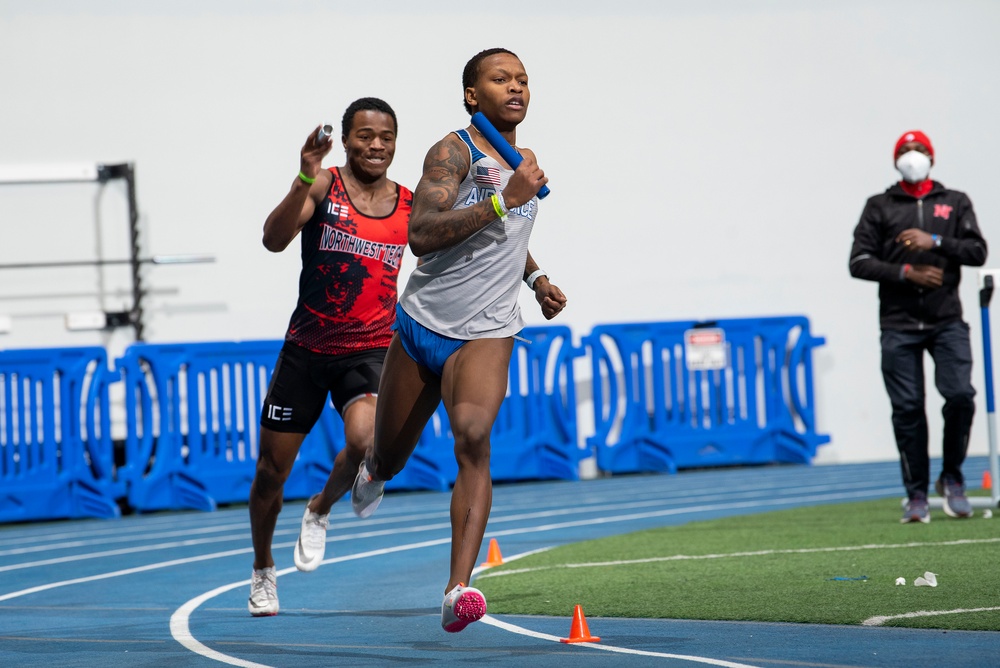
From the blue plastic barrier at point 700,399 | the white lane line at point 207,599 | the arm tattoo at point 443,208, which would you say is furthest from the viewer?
the blue plastic barrier at point 700,399

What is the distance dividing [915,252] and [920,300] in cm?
32

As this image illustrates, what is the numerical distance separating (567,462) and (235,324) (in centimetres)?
402

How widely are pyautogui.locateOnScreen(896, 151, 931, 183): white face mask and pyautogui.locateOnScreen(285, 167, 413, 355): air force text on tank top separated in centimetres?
369

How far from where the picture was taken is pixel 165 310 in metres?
15.5

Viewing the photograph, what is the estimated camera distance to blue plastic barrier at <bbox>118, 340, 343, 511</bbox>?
1338 cm

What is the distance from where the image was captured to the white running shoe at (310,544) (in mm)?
6398

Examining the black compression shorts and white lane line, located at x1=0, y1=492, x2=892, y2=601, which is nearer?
the black compression shorts

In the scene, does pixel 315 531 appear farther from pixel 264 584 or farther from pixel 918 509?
pixel 918 509

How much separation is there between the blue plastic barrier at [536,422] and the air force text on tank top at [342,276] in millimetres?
8112

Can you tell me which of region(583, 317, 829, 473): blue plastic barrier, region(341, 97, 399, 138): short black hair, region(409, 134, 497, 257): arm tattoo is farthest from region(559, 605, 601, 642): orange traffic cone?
region(583, 317, 829, 473): blue plastic barrier

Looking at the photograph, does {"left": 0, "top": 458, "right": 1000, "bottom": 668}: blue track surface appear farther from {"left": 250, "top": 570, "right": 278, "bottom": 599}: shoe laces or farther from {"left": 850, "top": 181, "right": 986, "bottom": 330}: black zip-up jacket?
{"left": 850, "top": 181, "right": 986, "bottom": 330}: black zip-up jacket

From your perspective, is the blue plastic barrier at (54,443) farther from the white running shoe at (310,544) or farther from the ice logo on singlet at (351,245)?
the ice logo on singlet at (351,245)

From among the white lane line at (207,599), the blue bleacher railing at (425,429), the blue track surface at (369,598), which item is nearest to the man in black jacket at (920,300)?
the blue track surface at (369,598)

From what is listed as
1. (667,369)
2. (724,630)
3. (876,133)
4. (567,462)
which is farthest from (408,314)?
(876,133)
